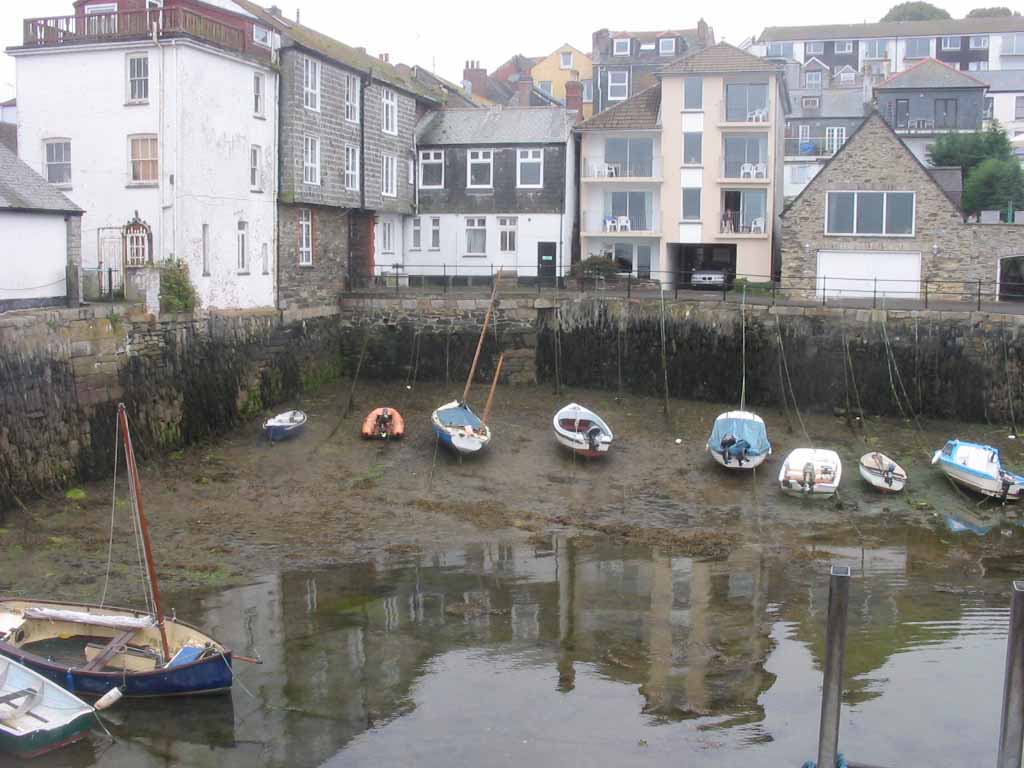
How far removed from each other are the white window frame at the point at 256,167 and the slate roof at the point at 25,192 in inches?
250

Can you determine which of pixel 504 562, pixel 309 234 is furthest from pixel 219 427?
pixel 504 562

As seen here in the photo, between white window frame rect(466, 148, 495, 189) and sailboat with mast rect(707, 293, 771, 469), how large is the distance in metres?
17.3

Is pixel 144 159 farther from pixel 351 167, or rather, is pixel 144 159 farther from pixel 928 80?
pixel 928 80

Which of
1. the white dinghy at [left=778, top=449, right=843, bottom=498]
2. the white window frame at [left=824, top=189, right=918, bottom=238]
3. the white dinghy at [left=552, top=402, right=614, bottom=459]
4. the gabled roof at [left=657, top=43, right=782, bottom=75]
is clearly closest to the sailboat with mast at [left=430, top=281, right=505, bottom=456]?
the white dinghy at [left=552, top=402, right=614, bottom=459]

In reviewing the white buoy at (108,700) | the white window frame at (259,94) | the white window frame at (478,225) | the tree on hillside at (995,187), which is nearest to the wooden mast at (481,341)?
the white window frame at (478,225)

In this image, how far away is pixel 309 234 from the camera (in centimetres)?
3516

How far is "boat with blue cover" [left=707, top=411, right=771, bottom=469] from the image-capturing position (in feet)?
86.6

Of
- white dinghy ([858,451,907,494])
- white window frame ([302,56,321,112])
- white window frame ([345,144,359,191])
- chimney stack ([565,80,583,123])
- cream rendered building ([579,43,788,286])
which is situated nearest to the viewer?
white dinghy ([858,451,907,494])

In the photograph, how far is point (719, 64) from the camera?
41062 mm

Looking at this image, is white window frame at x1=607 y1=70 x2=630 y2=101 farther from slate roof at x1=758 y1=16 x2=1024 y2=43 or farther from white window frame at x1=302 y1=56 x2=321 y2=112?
slate roof at x1=758 y1=16 x2=1024 y2=43

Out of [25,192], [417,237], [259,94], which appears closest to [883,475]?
[259,94]

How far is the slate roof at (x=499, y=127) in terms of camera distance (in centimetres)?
Answer: 4194

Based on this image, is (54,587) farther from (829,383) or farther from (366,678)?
(829,383)

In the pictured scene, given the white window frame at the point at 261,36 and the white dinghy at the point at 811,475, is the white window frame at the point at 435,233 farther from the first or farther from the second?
the white dinghy at the point at 811,475
